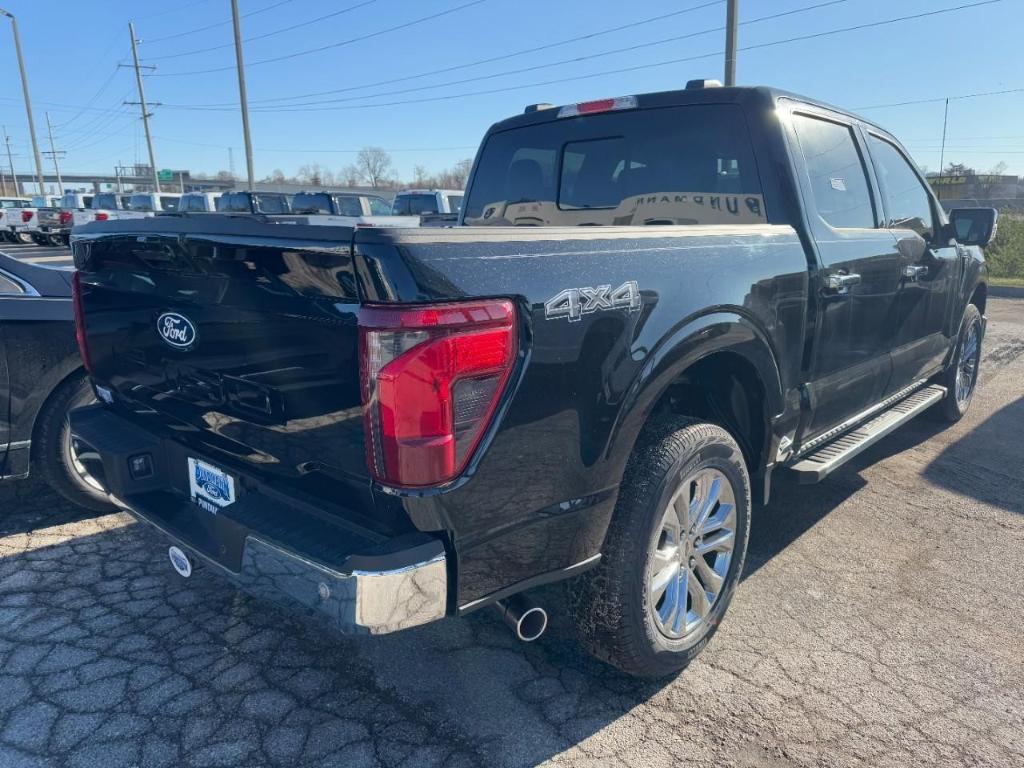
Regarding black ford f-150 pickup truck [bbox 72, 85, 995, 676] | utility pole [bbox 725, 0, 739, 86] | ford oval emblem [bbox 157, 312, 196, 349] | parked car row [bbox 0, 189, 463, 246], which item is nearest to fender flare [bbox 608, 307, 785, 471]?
black ford f-150 pickup truck [bbox 72, 85, 995, 676]

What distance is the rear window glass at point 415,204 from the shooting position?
20.1 metres

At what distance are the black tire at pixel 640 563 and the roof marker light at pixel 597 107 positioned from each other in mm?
1694

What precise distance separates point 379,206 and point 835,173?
2143 centimetres

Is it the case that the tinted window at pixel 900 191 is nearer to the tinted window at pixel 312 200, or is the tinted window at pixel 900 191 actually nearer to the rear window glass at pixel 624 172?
the rear window glass at pixel 624 172

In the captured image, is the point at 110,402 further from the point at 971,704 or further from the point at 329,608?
the point at 971,704

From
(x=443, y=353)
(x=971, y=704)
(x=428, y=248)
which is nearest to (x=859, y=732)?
(x=971, y=704)

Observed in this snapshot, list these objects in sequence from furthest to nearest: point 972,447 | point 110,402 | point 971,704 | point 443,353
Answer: point 972,447 → point 110,402 → point 971,704 → point 443,353

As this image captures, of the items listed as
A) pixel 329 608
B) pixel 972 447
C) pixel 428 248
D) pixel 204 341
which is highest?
pixel 428 248

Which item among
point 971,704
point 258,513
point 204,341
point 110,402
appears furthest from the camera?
point 110,402

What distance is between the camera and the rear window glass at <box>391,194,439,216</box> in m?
20.1

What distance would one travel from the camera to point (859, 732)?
245 centimetres

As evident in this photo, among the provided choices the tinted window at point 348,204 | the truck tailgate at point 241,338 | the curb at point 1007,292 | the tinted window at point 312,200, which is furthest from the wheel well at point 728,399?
the tinted window at point 348,204

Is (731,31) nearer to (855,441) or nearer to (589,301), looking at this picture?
(855,441)

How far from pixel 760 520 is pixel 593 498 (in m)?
2.21
